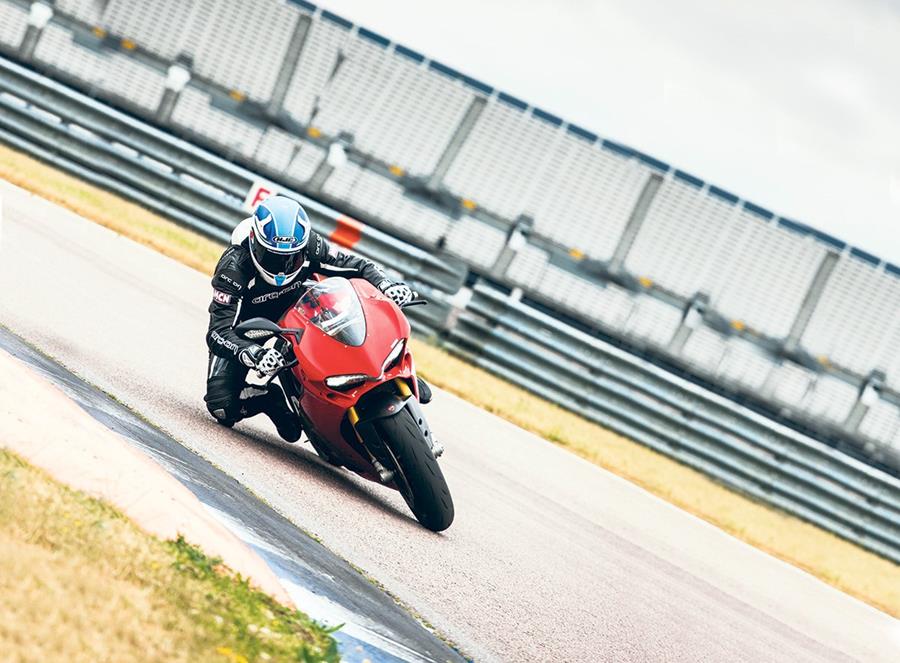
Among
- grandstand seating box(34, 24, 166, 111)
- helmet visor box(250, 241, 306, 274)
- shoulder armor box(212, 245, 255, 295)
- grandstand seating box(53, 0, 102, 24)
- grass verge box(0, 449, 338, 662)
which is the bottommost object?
grass verge box(0, 449, 338, 662)

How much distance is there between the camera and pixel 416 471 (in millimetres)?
6723

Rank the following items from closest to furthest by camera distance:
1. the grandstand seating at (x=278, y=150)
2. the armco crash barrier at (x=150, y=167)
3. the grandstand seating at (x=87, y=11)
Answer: the armco crash barrier at (x=150, y=167) → the grandstand seating at (x=278, y=150) → the grandstand seating at (x=87, y=11)

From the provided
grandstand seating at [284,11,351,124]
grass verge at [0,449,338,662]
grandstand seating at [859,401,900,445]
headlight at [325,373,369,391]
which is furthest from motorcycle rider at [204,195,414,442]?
grandstand seating at [284,11,351,124]

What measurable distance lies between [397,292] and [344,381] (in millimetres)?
969

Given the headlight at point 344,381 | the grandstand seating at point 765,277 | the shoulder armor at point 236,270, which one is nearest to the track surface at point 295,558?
the headlight at point 344,381

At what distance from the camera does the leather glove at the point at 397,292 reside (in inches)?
299

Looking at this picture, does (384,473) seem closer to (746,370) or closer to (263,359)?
(263,359)

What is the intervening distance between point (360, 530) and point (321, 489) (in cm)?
76

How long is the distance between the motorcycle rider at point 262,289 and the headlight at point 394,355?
0.61 meters

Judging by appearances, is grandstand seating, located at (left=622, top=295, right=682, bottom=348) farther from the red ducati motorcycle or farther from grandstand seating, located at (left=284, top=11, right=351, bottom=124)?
the red ducati motorcycle

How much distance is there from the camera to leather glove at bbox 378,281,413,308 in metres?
7.61

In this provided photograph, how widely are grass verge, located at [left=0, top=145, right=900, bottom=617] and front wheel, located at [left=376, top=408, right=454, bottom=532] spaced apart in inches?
220

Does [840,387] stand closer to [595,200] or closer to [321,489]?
[595,200]

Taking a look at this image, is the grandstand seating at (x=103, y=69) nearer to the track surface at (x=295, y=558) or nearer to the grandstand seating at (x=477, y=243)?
the grandstand seating at (x=477, y=243)
